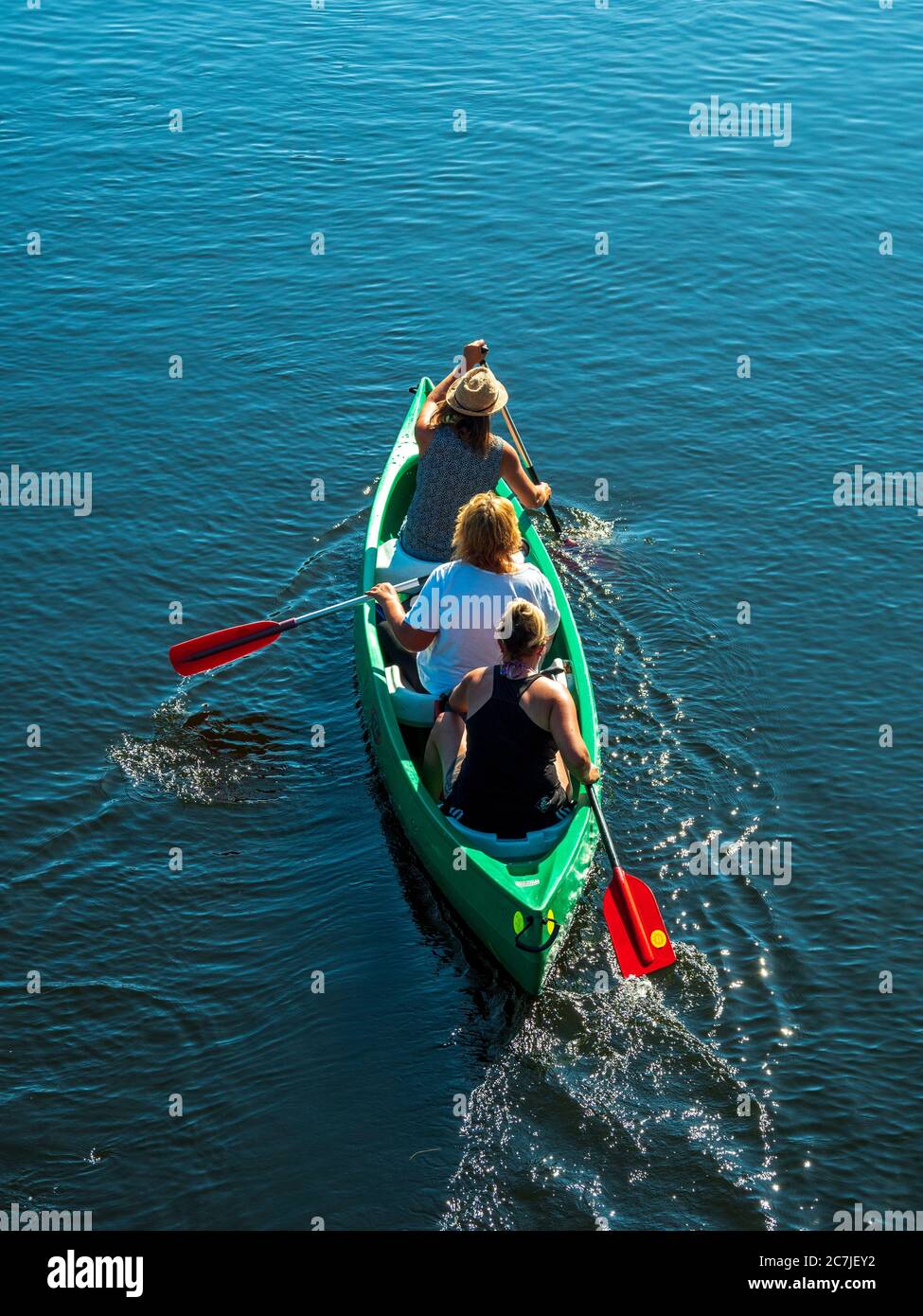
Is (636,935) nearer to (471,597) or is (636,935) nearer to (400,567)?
(471,597)

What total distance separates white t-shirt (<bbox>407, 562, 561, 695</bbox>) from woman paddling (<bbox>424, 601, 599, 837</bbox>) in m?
0.17

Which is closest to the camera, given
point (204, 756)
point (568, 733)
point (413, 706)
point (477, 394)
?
point (568, 733)

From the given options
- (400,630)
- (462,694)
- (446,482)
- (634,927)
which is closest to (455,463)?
(446,482)

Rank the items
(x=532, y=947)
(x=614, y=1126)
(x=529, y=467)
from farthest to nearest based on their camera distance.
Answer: (x=529, y=467), (x=532, y=947), (x=614, y=1126)

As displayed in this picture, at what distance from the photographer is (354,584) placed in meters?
10.1

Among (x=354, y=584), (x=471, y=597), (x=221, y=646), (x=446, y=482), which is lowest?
(x=221, y=646)

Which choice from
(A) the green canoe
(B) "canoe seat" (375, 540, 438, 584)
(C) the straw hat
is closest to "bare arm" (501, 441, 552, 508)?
(C) the straw hat

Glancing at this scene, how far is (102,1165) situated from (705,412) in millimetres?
8286

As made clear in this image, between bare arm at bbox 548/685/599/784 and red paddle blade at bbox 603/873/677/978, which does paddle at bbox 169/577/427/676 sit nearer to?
bare arm at bbox 548/685/599/784

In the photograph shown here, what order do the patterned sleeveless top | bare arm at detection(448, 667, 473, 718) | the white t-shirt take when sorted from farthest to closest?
the patterned sleeveless top, the white t-shirt, bare arm at detection(448, 667, 473, 718)

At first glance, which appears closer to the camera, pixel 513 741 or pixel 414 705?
pixel 513 741

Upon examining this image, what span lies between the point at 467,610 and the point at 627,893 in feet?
5.53

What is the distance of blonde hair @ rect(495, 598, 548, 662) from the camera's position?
6438 mm
